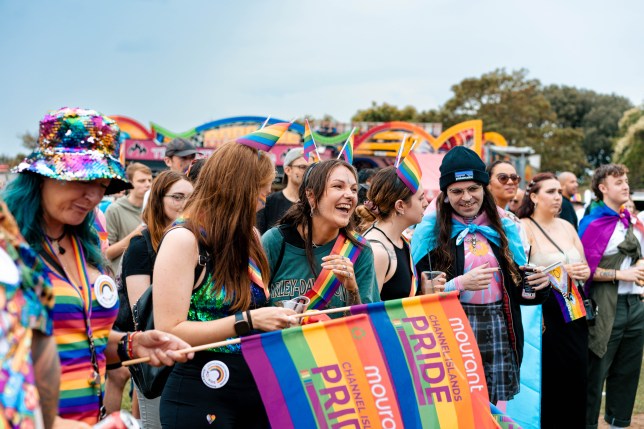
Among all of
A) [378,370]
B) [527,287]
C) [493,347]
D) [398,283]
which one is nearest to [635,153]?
[527,287]

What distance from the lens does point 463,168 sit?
5008 millimetres

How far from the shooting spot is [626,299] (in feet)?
22.7

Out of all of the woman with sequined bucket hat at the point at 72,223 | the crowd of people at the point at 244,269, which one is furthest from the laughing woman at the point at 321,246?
the woman with sequined bucket hat at the point at 72,223

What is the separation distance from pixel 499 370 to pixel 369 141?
21.9 meters

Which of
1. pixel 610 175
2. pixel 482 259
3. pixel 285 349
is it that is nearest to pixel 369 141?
pixel 610 175

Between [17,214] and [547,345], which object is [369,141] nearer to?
[547,345]

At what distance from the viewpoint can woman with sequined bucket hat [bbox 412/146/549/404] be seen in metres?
4.95

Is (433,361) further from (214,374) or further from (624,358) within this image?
(624,358)

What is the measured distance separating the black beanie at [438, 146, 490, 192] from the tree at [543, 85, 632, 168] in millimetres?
64754

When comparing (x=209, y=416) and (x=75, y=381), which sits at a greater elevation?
(x=75, y=381)

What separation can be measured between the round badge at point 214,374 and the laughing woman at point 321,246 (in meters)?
0.76

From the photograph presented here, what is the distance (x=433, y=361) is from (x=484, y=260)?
1198 mm

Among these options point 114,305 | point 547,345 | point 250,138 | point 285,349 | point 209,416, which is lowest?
point 547,345

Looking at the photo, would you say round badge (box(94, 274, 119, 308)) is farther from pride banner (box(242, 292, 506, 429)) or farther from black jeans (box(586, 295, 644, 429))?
black jeans (box(586, 295, 644, 429))
